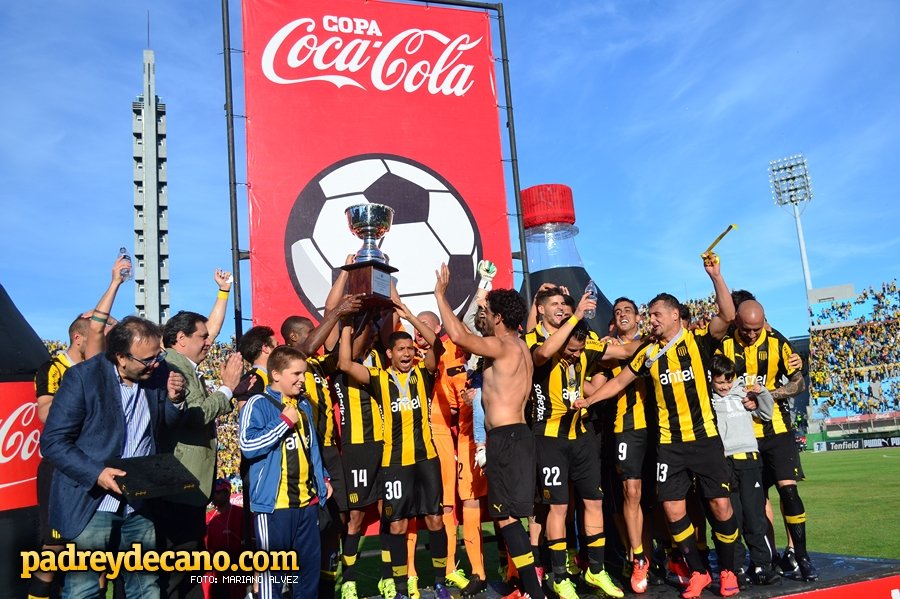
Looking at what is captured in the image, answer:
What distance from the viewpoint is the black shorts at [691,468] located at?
4.73 metres

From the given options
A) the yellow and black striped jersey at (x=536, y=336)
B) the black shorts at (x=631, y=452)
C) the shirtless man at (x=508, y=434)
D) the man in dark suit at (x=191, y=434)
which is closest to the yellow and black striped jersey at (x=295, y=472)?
the man in dark suit at (x=191, y=434)

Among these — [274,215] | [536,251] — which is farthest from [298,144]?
[536,251]

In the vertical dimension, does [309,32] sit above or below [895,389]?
above

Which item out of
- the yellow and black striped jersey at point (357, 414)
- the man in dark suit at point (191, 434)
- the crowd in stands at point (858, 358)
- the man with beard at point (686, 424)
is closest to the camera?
the man in dark suit at point (191, 434)

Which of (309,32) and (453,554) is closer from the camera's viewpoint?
(453,554)

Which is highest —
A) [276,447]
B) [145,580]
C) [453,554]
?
[276,447]

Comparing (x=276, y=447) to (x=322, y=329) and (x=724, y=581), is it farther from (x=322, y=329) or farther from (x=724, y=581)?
(x=724, y=581)

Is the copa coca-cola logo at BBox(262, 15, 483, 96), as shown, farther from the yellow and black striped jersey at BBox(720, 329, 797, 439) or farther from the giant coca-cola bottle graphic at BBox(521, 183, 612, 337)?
the yellow and black striped jersey at BBox(720, 329, 797, 439)

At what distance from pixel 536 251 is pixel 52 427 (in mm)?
8842

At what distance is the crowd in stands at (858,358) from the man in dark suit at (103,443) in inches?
1469

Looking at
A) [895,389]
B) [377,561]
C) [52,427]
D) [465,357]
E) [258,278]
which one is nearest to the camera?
[52,427]

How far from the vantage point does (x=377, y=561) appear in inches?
310

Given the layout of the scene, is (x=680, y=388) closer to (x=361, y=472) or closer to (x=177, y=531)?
(x=361, y=472)

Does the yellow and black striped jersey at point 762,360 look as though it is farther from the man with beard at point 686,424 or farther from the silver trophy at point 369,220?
the silver trophy at point 369,220
